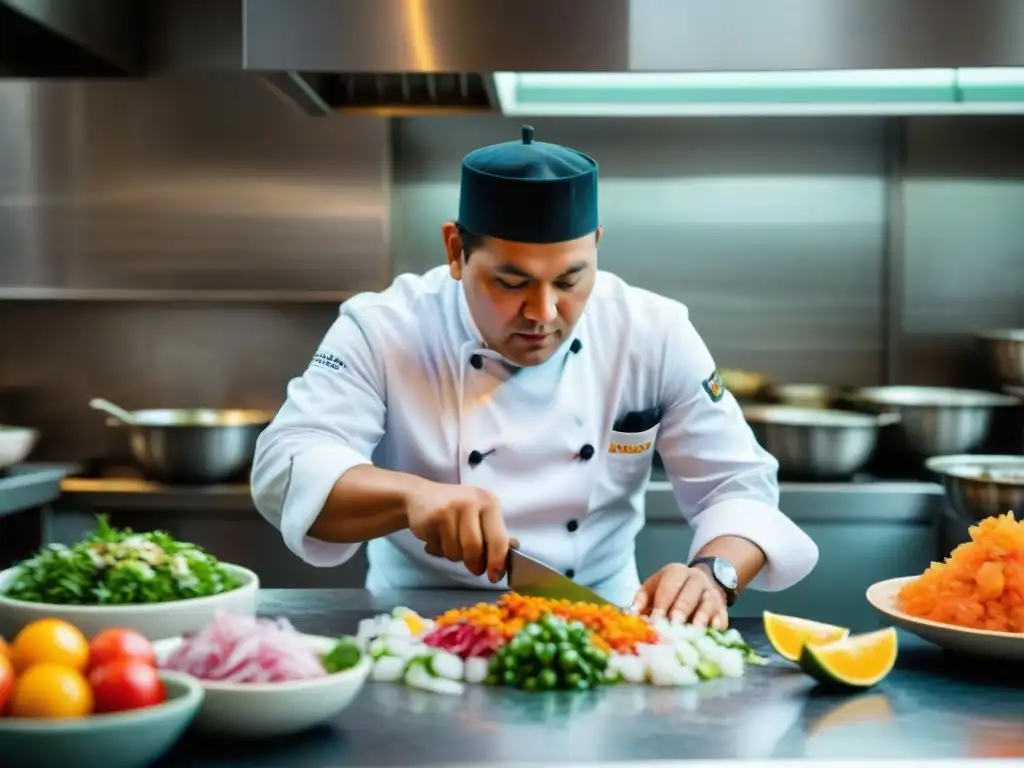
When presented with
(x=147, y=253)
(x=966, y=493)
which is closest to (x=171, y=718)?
(x=966, y=493)

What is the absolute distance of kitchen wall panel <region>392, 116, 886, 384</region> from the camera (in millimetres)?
4461

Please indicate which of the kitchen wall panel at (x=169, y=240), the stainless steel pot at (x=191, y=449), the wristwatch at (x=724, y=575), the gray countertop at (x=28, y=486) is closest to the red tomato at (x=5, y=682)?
the wristwatch at (x=724, y=575)

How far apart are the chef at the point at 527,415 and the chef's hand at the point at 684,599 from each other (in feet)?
0.32

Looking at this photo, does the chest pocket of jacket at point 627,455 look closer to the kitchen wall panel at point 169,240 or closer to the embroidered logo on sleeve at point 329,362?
the embroidered logo on sleeve at point 329,362

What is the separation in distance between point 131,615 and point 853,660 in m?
0.98

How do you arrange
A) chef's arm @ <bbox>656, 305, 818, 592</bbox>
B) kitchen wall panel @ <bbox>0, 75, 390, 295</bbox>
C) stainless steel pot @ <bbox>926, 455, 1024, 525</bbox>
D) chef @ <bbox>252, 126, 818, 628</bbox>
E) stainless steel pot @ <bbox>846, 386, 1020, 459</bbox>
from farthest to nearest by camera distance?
kitchen wall panel @ <bbox>0, 75, 390, 295</bbox>, stainless steel pot @ <bbox>846, 386, 1020, 459</bbox>, stainless steel pot @ <bbox>926, 455, 1024, 525</bbox>, chef's arm @ <bbox>656, 305, 818, 592</bbox>, chef @ <bbox>252, 126, 818, 628</bbox>

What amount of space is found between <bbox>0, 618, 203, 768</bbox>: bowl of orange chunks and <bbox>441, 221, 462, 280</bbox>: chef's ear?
1.25 m

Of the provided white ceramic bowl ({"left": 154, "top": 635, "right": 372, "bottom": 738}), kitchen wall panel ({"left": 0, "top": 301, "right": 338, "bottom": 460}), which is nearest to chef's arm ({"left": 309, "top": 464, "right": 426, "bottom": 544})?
white ceramic bowl ({"left": 154, "top": 635, "right": 372, "bottom": 738})

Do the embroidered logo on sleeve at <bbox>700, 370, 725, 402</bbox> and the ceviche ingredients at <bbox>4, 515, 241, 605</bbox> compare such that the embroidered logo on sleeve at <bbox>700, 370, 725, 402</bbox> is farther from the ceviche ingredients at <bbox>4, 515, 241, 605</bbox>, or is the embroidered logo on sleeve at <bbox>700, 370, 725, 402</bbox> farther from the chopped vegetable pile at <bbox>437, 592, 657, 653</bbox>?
the ceviche ingredients at <bbox>4, 515, 241, 605</bbox>

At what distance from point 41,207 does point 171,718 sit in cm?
348

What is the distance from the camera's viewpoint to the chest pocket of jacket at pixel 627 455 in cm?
265

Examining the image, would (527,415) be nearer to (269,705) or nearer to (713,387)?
(713,387)

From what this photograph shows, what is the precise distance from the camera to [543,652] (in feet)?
5.58

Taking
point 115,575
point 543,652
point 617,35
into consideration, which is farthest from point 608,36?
point 115,575
